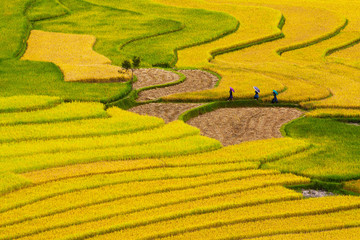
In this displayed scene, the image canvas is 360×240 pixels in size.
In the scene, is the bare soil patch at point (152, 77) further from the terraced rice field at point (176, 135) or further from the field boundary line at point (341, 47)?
the field boundary line at point (341, 47)

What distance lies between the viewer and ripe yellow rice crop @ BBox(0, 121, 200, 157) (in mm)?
19672

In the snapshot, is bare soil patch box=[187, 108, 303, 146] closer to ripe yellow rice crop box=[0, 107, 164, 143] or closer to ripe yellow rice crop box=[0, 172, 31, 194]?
ripe yellow rice crop box=[0, 107, 164, 143]

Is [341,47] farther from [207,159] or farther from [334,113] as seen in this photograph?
[207,159]

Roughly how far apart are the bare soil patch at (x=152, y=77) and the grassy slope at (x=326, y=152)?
8770 mm

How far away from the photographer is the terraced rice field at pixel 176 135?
50.2ft

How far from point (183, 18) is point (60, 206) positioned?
38651 mm

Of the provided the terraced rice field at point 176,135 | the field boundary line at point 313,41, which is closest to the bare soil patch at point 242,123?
the terraced rice field at point 176,135

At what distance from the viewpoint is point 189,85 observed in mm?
31297

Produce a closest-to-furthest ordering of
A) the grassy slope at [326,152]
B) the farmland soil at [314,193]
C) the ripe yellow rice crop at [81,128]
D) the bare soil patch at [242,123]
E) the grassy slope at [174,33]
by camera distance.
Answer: the farmland soil at [314,193] → the grassy slope at [326,152] → the ripe yellow rice crop at [81,128] → the bare soil patch at [242,123] → the grassy slope at [174,33]

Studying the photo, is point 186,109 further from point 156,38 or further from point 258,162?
point 156,38

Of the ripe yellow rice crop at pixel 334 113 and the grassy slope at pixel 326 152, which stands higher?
the grassy slope at pixel 326 152

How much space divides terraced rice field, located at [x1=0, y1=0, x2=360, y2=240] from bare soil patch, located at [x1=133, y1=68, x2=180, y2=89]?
0.76 ft

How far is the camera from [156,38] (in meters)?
45.5

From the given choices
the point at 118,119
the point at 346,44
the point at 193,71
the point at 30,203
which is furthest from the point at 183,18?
the point at 30,203
